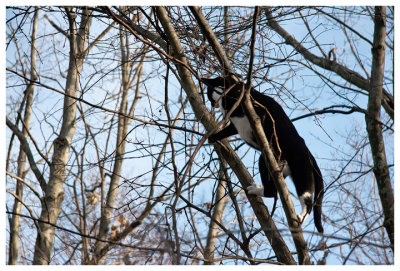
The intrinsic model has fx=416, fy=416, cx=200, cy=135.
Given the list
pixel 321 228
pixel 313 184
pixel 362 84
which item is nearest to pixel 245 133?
pixel 313 184

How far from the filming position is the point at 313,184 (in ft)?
12.0

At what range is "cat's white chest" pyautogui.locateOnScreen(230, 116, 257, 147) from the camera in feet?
12.5

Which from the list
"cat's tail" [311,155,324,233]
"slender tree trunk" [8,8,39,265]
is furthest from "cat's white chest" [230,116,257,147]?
"slender tree trunk" [8,8,39,265]

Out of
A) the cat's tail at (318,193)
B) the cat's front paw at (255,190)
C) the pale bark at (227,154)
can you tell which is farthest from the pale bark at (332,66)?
the cat's front paw at (255,190)

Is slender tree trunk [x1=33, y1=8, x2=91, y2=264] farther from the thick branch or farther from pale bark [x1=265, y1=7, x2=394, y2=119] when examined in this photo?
pale bark [x1=265, y1=7, x2=394, y2=119]

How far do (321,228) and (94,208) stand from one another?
15.1ft

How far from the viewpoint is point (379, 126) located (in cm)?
356

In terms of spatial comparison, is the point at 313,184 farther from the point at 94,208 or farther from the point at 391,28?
the point at 94,208

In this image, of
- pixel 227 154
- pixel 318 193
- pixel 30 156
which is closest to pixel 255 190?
pixel 227 154

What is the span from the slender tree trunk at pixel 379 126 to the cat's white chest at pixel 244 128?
3.30 feet

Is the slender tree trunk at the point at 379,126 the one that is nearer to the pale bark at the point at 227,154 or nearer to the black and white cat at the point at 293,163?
the black and white cat at the point at 293,163

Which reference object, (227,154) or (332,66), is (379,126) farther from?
(332,66)

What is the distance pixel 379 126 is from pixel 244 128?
1.16 meters

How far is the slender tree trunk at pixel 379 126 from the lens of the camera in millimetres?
3395
